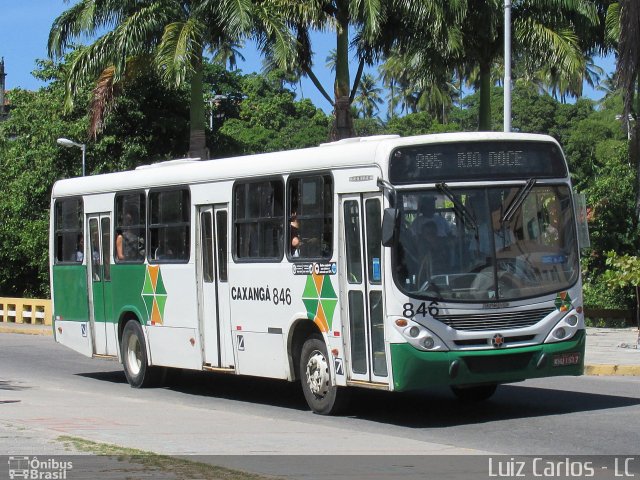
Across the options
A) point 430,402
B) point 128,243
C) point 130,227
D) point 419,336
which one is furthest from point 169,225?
point 419,336

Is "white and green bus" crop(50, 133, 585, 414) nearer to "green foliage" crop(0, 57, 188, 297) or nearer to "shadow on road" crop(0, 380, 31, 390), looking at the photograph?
"shadow on road" crop(0, 380, 31, 390)

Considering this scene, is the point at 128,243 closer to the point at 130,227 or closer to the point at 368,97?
the point at 130,227

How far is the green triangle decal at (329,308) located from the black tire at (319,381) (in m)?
0.37

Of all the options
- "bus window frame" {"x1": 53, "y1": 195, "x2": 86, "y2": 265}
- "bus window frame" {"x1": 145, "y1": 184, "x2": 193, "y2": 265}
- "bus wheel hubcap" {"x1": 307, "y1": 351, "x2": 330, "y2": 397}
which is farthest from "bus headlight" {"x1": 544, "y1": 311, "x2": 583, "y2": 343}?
"bus window frame" {"x1": 53, "y1": 195, "x2": 86, "y2": 265}

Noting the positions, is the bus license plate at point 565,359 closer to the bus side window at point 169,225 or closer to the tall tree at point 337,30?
the bus side window at point 169,225

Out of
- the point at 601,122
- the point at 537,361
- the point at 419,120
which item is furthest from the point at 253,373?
the point at 419,120

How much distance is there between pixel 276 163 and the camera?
49.5 ft

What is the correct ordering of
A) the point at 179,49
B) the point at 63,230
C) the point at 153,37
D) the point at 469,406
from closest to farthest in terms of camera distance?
the point at 469,406 < the point at 63,230 < the point at 179,49 < the point at 153,37

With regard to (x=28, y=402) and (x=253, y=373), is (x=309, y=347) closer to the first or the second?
(x=253, y=373)

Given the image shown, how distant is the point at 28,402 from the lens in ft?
50.9

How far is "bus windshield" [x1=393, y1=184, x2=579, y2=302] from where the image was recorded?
12891 millimetres

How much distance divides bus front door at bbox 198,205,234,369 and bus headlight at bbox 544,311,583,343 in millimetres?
4667

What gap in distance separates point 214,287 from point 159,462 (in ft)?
21.9

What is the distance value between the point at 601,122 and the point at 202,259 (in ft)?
156
